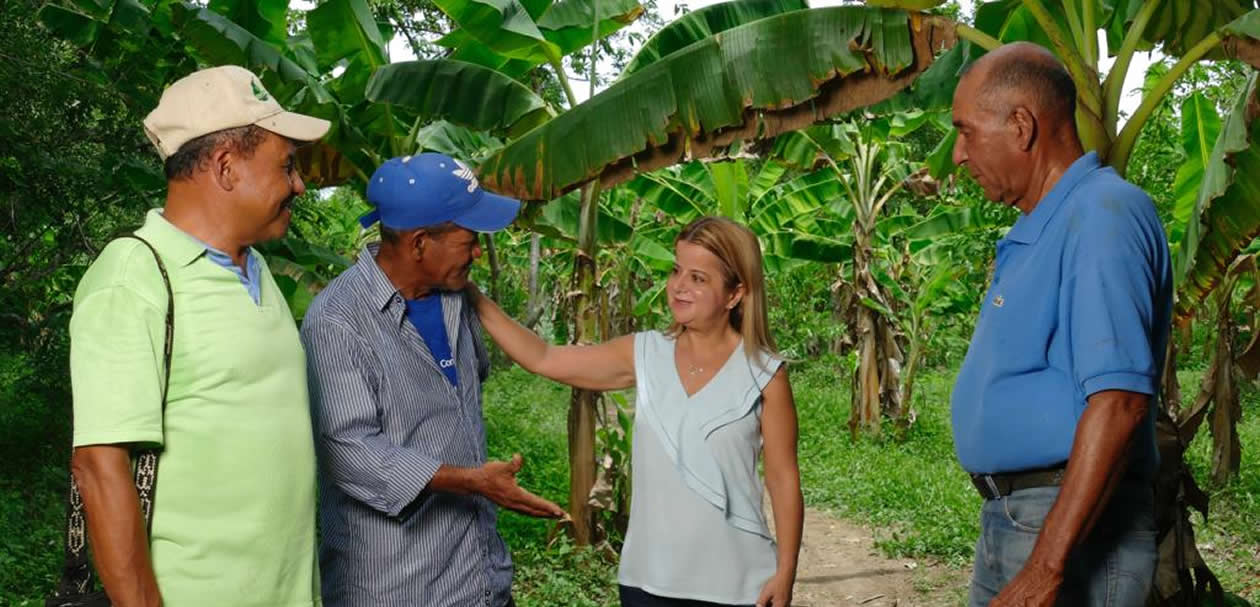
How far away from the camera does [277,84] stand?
18.2ft

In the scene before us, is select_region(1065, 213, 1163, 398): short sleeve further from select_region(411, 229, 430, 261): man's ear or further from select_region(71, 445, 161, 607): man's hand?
select_region(71, 445, 161, 607): man's hand

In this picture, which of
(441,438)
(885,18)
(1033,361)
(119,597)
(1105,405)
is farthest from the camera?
(885,18)

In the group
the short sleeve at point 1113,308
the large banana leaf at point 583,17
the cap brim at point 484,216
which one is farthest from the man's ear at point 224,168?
the large banana leaf at point 583,17

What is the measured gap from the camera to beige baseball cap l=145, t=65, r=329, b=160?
1.88 m

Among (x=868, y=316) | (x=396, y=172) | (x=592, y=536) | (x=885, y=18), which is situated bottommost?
(x=592, y=536)

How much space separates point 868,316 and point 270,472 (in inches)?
343

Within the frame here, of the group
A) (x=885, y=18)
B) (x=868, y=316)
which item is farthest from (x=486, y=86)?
(x=868, y=316)

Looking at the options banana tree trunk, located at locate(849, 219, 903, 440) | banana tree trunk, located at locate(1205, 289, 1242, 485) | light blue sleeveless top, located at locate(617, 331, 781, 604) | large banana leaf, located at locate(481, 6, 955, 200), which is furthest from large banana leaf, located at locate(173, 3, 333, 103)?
banana tree trunk, located at locate(849, 219, 903, 440)

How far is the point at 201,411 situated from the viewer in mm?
1808

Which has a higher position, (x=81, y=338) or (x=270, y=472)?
(x=81, y=338)

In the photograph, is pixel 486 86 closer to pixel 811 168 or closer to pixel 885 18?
pixel 885 18

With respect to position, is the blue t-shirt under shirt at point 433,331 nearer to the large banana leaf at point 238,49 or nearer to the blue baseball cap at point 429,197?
the blue baseball cap at point 429,197

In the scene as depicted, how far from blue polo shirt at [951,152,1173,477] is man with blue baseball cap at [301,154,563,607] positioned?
36.6 inches

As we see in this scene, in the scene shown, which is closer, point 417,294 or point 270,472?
point 270,472
